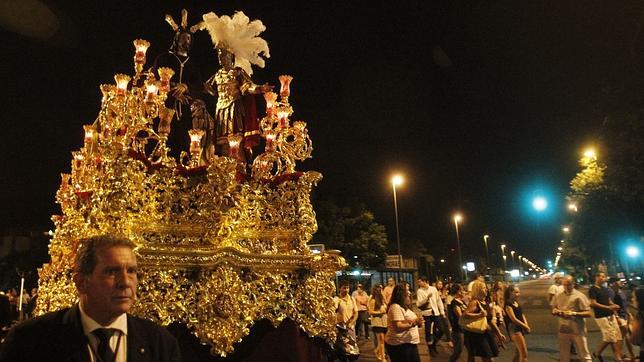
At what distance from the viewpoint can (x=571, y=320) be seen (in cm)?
916

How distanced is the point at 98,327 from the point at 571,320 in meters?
9.20

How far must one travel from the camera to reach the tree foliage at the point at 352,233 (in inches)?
1203

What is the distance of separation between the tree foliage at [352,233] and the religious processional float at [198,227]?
920 inches

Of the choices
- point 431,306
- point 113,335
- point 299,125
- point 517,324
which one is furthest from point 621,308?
point 113,335

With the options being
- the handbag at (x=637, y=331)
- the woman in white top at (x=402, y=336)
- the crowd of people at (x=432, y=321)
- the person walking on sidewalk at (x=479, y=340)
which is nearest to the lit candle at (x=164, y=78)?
the crowd of people at (x=432, y=321)

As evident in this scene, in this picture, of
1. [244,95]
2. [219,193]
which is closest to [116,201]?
[219,193]

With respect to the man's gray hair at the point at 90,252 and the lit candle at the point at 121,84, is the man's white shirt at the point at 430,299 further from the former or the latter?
the man's gray hair at the point at 90,252

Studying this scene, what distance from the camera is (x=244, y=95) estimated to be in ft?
23.3

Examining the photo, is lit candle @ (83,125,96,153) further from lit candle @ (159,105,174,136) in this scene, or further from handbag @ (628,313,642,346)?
handbag @ (628,313,642,346)

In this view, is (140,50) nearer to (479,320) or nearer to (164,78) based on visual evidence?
(164,78)

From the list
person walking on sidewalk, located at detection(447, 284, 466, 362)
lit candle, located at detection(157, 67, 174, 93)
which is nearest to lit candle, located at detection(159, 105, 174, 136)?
lit candle, located at detection(157, 67, 174, 93)

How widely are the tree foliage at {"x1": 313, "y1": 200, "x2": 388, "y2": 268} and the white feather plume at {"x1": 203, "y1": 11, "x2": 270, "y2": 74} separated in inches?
883

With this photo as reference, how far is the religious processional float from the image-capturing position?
502 centimetres

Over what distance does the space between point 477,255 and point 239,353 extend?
279ft
